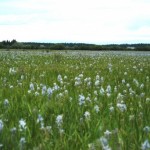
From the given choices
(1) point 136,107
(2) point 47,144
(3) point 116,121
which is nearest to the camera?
(2) point 47,144

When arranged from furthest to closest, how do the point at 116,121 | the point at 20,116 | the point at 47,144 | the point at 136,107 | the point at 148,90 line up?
the point at 148,90, the point at 136,107, the point at 20,116, the point at 116,121, the point at 47,144

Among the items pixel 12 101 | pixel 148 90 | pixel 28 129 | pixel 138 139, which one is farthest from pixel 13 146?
pixel 148 90

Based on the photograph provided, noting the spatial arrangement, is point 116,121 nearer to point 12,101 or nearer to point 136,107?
point 136,107

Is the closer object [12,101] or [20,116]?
[20,116]

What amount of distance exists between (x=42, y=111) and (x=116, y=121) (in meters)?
1.11

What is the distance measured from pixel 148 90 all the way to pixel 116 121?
11.9ft

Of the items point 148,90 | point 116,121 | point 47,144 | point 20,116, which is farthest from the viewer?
point 148,90

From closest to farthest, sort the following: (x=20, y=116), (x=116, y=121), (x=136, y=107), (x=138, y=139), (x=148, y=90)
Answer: (x=138, y=139), (x=116, y=121), (x=20, y=116), (x=136, y=107), (x=148, y=90)

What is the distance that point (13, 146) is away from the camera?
13.7ft

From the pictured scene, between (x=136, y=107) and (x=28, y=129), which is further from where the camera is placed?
(x=136, y=107)

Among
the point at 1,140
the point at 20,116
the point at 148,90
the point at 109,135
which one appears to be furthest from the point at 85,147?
the point at 148,90

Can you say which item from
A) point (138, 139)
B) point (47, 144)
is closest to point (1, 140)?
point (47, 144)

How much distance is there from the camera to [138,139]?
4.47m

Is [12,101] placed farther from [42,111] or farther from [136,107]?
[136,107]
